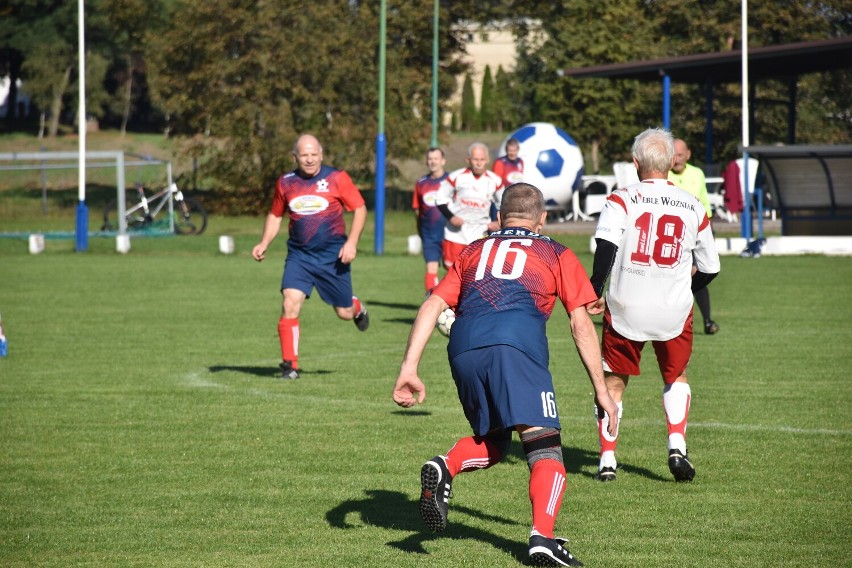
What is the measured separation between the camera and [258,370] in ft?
41.1

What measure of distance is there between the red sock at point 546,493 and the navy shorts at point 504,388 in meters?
0.19

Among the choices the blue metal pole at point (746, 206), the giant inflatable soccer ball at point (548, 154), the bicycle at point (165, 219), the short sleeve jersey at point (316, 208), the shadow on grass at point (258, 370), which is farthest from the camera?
the giant inflatable soccer ball at point (548, 154)

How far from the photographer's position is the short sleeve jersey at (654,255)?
7258mm

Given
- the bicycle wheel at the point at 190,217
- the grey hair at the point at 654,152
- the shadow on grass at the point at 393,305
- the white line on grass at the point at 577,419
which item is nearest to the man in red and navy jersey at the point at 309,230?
the white line on grass at the point at 577,419

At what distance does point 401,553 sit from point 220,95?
125ft

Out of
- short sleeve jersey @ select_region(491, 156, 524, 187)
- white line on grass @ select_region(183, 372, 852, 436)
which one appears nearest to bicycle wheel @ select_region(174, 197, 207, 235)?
short sleeve jersey @ select_region(491, 156, 524, 187)

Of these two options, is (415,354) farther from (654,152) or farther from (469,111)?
(469,111)

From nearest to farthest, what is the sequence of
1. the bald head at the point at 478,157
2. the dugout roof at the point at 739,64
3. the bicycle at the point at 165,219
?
1. the bald head at the point at 478,157
2. the dugout roof at the point at 739,64
3. the bicycle at the point at 165,219

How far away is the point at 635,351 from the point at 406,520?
1835mm

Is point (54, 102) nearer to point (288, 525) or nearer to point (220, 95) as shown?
point (220, 95)

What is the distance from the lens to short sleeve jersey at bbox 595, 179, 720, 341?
7.26 m

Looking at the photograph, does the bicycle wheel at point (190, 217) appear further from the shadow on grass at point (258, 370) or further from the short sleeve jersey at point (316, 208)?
the short sleeve jersey at point (316, 208)

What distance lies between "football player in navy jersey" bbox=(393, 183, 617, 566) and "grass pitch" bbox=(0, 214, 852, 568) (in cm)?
44

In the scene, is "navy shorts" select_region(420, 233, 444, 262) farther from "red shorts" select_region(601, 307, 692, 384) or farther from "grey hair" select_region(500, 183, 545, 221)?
"grey hair" select_region(500, 183, 545, 221)
